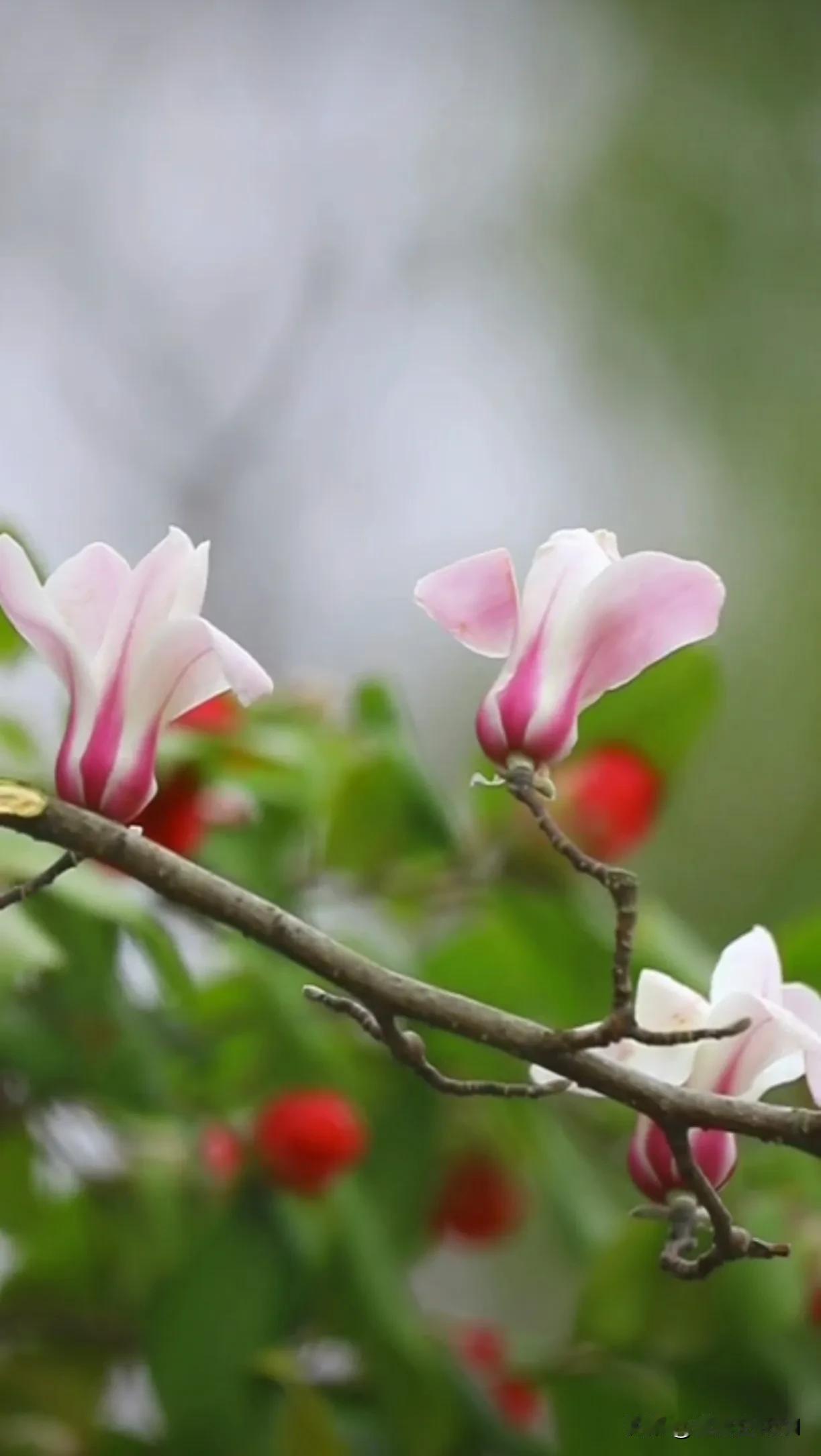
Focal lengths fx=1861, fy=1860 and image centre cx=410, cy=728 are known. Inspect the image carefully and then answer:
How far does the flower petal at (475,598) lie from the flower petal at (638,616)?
1 centimetres

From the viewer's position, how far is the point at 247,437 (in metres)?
2.31

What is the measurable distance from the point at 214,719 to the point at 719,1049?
1.16 feet

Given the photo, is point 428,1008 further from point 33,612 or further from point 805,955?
point 805,955

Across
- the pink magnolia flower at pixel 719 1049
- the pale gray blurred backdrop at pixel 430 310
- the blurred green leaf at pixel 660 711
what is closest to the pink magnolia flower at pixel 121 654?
the pink magnolia flower at pixel 719 1049

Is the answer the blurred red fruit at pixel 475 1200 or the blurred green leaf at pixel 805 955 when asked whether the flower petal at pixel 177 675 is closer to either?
the blurred green leaf at pixel 805 955

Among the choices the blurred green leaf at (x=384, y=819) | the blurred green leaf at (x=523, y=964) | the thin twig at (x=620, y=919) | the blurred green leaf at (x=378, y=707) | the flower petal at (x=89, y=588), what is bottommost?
the blurred green leaf at (x=523, y=964)

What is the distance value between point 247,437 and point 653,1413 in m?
1.78

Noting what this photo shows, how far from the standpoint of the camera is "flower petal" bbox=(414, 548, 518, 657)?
352 millimetres

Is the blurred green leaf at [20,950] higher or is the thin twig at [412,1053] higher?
the thin twig at [412,1053]

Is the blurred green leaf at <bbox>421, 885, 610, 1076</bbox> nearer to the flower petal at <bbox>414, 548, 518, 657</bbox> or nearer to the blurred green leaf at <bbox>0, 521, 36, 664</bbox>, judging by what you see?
the blurred green leaf at <bbox>0, 521, 36, 664</bbox>

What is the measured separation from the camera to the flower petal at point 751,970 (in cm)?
38

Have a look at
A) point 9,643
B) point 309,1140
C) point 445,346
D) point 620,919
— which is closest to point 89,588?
point 620,919

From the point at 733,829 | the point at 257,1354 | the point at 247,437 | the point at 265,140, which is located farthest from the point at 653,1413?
the point at 265,140

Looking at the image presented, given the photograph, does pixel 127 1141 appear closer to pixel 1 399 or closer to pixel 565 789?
pixel 565 789
